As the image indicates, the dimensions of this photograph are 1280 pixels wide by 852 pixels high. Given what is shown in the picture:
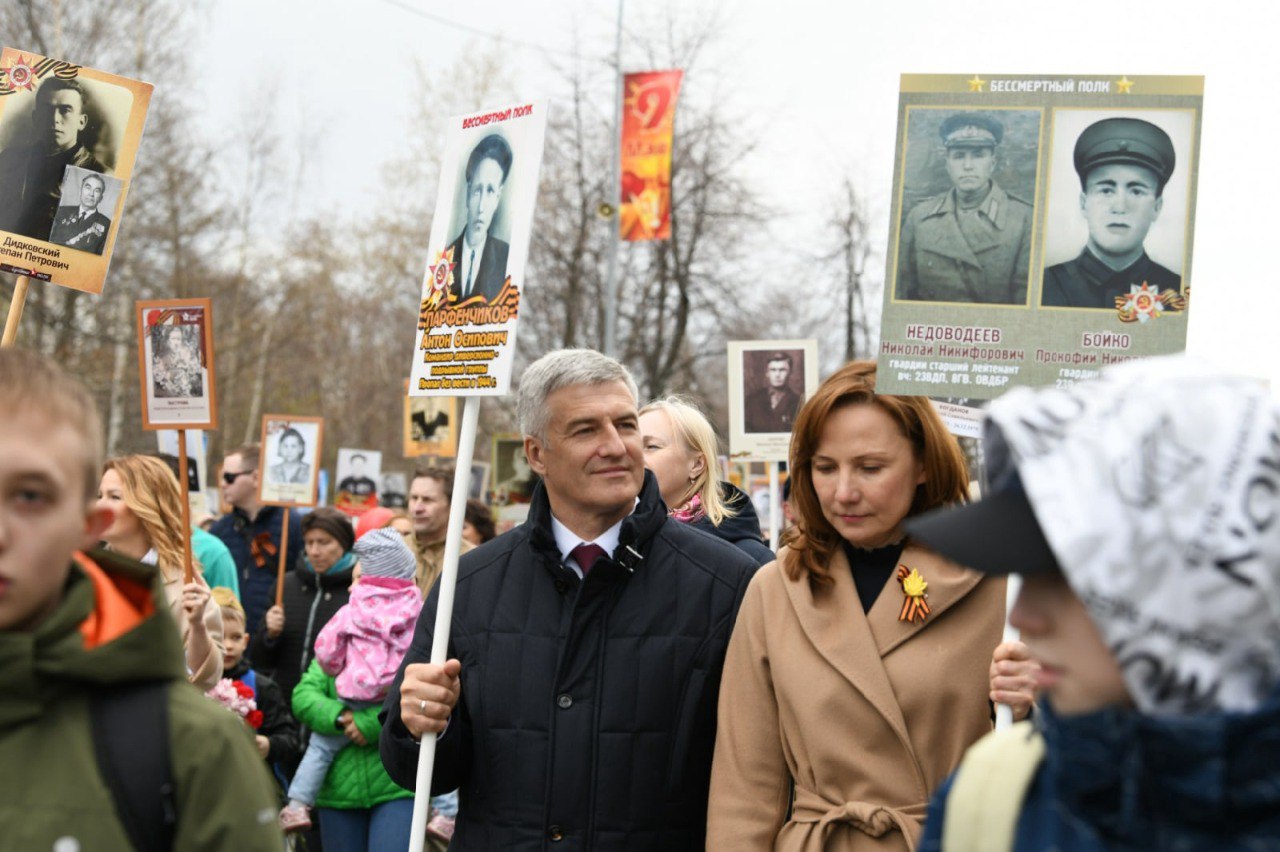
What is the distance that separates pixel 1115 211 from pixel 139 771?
3.29 metres

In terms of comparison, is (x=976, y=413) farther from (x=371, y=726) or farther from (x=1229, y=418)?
(x=1229, y=418)

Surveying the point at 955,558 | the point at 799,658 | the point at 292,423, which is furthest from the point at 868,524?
the point at 292,423

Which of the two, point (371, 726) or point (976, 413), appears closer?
point (976, 413)

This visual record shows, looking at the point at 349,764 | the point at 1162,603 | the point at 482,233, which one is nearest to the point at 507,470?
the point at 349,764

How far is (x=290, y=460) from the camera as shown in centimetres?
1308

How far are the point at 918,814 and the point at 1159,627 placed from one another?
1919mm

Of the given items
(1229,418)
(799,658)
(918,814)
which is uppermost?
(1229,418)

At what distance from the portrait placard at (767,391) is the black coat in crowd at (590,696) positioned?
18.8 feet

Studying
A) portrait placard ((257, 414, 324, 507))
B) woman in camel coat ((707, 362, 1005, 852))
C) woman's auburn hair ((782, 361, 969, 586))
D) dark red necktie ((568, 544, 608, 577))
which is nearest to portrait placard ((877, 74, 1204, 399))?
woman's auburn hair ((782, 361, 969, 586))

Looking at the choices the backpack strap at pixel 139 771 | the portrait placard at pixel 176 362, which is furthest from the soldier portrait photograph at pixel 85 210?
the backpack strap at pixel 139 771

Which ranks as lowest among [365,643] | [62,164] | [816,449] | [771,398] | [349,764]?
[349,764]

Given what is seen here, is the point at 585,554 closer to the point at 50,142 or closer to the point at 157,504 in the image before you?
the point at 157,504

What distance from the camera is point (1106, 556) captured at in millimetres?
1801

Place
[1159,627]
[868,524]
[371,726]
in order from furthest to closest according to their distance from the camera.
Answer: [371,726] → [868,524] → [1159,627]
